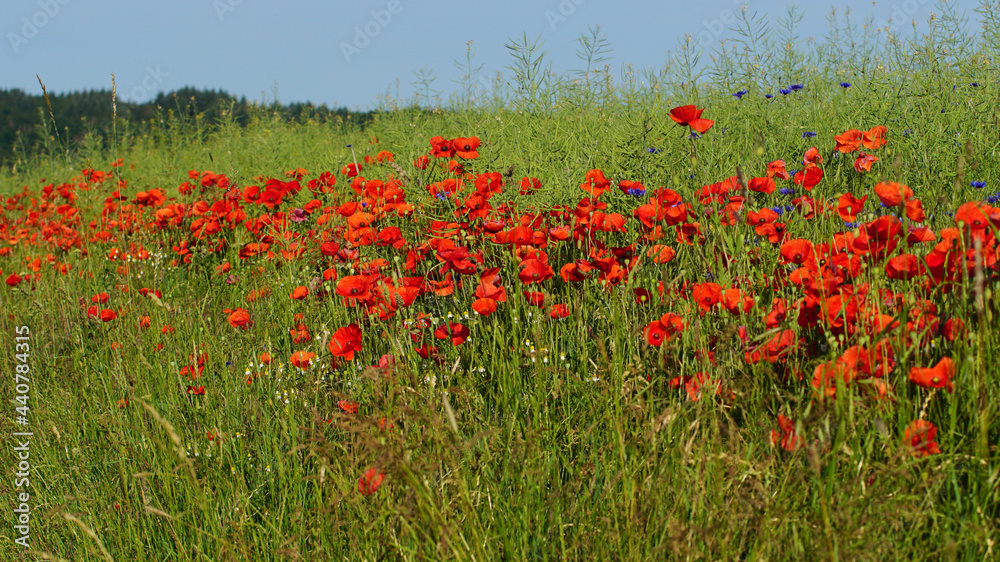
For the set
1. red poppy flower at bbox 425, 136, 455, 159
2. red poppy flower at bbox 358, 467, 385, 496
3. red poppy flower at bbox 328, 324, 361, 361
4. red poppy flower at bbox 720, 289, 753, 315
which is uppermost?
red poppy flower at bbox 425, 136, 455, 159

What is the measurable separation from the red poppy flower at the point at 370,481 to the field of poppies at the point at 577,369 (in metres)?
0.01

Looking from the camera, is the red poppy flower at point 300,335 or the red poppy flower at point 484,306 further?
the red poppy flower at point 300,335

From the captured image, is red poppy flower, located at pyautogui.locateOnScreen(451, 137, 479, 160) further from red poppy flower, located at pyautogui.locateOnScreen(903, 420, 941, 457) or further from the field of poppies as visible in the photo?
red poppy flower, located at pyautogui.locateOnScreen(903, 420, 941, 457)

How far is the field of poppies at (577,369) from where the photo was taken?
3.60 feet

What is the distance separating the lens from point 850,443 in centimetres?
119

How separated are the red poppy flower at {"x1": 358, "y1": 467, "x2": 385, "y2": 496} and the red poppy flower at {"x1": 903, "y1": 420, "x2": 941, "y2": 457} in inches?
34.0

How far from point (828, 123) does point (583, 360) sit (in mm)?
2531

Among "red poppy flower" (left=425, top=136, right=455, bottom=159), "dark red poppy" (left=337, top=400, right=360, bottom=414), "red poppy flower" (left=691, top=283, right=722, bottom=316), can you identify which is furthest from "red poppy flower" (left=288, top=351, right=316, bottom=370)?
"red poppy flower" (left=691, top=283, right=722, bottom=316)

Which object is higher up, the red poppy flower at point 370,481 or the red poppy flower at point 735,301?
the red poppy flower at point 735,301

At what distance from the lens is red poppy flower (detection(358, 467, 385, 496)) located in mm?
1095

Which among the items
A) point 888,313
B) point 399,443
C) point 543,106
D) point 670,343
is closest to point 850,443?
point 888,313

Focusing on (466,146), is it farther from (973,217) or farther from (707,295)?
(973,217)

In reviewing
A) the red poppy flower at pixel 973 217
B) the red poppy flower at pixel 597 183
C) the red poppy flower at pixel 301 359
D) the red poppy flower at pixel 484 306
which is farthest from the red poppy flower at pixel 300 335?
the red poppy flower at pixel 973 217

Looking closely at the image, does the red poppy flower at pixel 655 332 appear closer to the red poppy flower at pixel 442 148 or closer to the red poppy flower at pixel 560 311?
the red poppy flower at pixel 560 311
